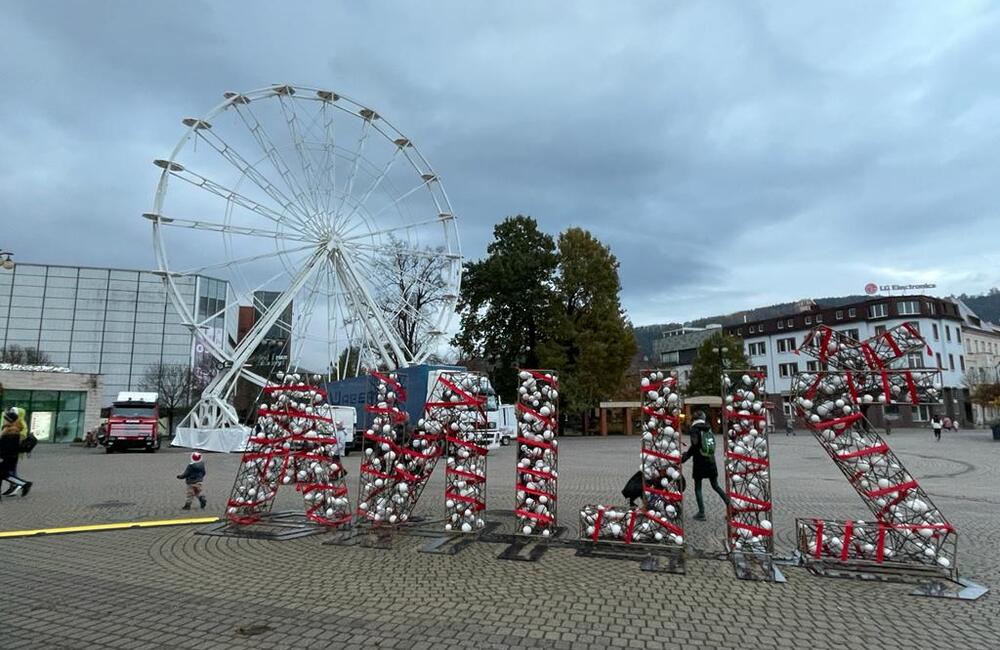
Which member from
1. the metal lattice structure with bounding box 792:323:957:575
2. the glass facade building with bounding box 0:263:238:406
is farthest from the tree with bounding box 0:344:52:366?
the metal lattice structure with bounding box 792:323:957:575

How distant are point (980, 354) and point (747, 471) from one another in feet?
249

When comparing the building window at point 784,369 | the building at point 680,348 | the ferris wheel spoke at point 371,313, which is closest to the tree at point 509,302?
the ferris wheel spoke at point 371,313

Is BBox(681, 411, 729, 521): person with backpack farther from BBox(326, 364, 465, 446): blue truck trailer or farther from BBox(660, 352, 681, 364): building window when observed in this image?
BBox(660, 352, 681, 364): building window

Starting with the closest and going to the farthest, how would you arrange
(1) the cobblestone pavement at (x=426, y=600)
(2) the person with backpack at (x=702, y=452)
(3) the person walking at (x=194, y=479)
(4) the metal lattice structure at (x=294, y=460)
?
1. (1) the cobblestone pavement at (x=426, y=600)
2. (4) the metal lattice structure at (x=294, y=460)
3. (2) the person with backpack at (x=702, y=452)
4. (3) the person walking at (x=194, y=479)

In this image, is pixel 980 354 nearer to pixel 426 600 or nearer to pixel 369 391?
pixel 369 391

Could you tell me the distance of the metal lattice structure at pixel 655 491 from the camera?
7980 mm

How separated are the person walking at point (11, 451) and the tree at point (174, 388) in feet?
146

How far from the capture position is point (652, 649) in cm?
469

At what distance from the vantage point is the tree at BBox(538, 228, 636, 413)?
141 feet

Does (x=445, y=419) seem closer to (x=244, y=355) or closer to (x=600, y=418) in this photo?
(x=244, y=355)

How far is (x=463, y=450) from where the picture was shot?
364 inches

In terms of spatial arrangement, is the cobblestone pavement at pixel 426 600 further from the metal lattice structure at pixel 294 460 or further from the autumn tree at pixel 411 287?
the autumn tree at pixel 411 287

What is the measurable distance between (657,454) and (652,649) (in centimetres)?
368

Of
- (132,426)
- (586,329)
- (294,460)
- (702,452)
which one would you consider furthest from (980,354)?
(132,426)
